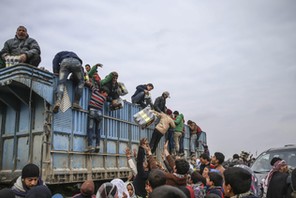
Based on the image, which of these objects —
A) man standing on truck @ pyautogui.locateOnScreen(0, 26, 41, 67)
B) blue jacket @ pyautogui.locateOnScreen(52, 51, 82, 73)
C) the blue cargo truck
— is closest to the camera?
the blue cargo truck

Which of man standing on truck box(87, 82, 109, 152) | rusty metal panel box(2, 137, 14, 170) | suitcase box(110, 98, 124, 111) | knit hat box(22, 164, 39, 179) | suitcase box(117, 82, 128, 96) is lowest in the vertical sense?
knit hat box(22, 164, 39, 179)

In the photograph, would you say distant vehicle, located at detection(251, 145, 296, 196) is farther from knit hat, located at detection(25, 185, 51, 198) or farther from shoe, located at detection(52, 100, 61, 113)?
knit hat, located at detection(25, 185, 51, 198)

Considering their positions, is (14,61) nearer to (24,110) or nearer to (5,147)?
(24,110)

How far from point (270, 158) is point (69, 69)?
491 centimetres

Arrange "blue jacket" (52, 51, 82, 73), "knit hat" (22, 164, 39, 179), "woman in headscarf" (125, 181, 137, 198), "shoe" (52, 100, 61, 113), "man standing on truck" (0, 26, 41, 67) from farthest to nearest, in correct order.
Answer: "blue jacket" (52, 51, 82, 73) → "man standing on truck" (0, 26, 41, 67) → "shoe" (52, 100, 61, 113) → "woman in headscarf" (125, 181, 137, 198) → "knit hat" (22, 164, 39, 179)

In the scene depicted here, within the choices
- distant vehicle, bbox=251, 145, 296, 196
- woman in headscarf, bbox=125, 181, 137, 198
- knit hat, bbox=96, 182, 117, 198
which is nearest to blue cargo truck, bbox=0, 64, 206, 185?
woman in headscarf, bbox=125, 181, 137, 198

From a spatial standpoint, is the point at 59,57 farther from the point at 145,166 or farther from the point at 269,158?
the point at 269,158

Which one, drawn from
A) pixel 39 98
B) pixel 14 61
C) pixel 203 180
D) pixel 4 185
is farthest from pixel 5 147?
pixel 203 180

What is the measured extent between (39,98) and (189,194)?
406 centimetres

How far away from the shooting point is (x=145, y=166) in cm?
453

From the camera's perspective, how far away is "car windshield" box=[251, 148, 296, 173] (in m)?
6.83

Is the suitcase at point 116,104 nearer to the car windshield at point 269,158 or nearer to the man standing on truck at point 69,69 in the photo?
the man standing on truck at point 69,69

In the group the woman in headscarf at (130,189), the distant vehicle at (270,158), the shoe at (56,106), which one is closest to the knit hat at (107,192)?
the woman in headscarf at (130,189)

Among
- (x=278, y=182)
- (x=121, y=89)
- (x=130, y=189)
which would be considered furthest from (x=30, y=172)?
(x=121, y=89)
